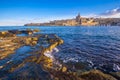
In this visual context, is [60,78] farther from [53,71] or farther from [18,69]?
[18,69]

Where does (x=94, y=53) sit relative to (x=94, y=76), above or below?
below

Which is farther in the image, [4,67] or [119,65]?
[119,65]

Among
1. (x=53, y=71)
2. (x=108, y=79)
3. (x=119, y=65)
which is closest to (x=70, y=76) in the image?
(x=53, y=71)

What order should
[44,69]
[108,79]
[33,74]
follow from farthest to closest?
[44,69] < [33,74] < [108,79]

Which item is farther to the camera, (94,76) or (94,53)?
(94,53)

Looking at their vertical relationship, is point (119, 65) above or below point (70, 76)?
below

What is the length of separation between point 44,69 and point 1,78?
14.5ft

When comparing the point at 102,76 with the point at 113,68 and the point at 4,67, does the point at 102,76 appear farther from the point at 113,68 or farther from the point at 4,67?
the point at 4,67

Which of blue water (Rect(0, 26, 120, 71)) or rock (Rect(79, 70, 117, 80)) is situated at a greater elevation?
rock (Rect(79, 70, 117, 80))

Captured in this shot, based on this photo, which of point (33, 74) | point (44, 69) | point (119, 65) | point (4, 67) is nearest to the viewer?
point (33, 74)

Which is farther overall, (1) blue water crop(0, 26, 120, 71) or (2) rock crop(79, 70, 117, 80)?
(1) blue water crop(0, 26, 120, 71)

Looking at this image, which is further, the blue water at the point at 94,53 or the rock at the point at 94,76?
the blue water at the point at 94,53

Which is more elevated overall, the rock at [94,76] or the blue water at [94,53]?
the rock at [94,76]

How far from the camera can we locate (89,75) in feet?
49.0
